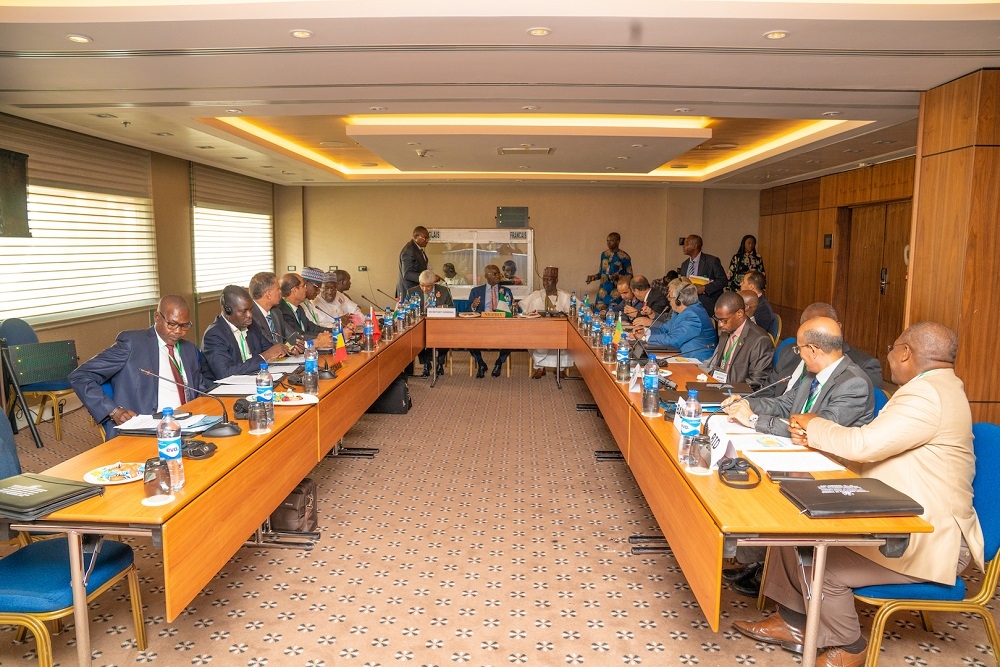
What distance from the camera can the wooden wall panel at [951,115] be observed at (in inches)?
152

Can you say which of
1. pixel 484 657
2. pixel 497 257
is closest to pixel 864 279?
pixel 497 257

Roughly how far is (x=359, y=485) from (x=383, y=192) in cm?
776

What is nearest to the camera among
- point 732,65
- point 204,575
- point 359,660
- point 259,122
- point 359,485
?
point 204,575

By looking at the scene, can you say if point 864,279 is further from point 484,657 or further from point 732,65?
point 484,657

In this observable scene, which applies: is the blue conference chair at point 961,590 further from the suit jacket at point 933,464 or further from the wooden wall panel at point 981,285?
the wooden wall panel at point 981,285

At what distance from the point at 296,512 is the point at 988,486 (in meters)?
2.92

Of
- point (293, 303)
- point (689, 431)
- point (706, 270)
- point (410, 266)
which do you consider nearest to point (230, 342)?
point (293, 303)

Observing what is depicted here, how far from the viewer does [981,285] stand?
3.91 m

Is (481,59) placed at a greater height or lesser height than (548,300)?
greater

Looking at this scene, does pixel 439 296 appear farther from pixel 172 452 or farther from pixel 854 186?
pixel 172 452

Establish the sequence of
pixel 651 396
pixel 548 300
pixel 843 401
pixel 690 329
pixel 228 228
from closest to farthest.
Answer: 1. pixel 843 401
2. pixel 651 396
3. pixel 690 329
4. pixel 548 300
5. pixel 228 228

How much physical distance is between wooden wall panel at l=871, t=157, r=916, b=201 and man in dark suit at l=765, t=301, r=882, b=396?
4.39 m

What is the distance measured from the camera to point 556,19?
3039 millimetres

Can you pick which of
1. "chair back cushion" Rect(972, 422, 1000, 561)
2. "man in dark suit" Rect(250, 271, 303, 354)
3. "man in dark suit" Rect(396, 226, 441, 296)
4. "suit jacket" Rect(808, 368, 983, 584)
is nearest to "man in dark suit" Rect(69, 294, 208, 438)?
"man in dark suit" Rect(250, 271, 303, 354)
